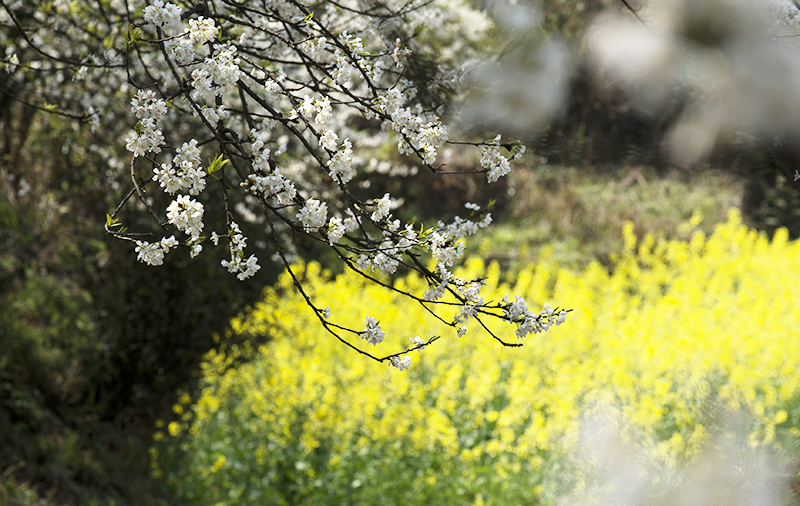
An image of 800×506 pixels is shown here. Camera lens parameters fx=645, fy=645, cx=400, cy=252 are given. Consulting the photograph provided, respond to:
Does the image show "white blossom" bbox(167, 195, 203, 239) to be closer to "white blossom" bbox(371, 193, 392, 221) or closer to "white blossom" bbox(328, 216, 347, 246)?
"white blossom" bbox(328, 216, 347, 246)

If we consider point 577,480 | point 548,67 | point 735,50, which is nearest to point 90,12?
point 548,67

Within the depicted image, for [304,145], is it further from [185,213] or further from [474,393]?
[474,393]

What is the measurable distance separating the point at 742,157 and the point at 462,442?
271 cm

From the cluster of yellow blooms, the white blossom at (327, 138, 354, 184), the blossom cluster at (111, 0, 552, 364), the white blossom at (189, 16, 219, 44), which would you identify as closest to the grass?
the cluster of yellow blooms

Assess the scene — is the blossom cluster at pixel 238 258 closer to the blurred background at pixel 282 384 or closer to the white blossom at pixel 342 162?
the white blossom at pixel 342 162

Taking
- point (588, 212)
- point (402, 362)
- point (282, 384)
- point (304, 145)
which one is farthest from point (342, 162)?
point (588, 212)

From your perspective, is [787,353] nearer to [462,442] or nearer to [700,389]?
[700,389]

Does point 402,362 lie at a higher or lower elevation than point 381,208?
lower

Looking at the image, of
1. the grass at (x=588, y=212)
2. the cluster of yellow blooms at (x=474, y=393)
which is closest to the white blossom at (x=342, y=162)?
the cluster of yellow blooms at (x=474, y=393)

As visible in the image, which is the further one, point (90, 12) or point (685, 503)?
point (90, 12)

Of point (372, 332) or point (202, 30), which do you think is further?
point (372, 332)

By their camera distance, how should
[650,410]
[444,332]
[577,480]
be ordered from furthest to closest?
[444,332] < [650,410] < [577,480]

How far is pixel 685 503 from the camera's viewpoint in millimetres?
1981

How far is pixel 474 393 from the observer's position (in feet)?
13.8
